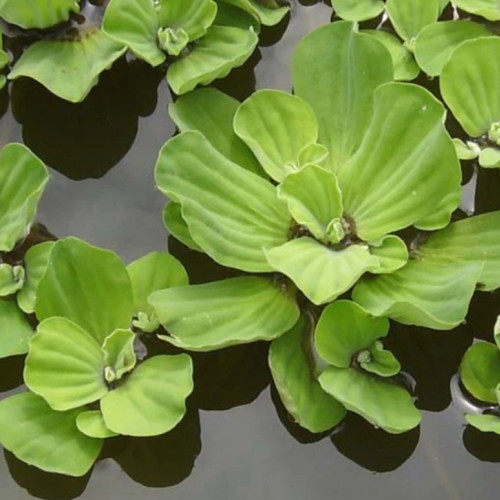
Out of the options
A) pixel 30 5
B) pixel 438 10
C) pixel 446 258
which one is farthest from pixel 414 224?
pixel 30 5

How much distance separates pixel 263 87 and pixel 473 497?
0.64 meters

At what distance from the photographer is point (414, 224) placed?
1327 mm

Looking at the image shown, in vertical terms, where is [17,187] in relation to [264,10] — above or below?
below

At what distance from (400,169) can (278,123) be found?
0.17m

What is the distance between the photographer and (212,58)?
1.45 m

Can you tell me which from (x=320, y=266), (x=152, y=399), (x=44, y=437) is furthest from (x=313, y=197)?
(x=44, y=437)

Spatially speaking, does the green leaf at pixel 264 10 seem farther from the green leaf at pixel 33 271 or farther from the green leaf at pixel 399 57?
the green leaf at pixel 33 271

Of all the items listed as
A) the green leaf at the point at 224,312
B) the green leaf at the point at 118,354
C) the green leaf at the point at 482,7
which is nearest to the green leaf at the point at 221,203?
the green leaf at the point at 224,312

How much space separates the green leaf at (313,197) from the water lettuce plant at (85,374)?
0.54 ft

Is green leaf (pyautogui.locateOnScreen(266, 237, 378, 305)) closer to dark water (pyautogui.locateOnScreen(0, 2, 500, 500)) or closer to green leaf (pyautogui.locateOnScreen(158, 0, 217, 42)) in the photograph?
dark water (pyautogui.locateOnScreen(0, 2, 500, 500))

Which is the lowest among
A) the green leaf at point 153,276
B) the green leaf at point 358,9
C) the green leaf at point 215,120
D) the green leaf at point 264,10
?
the green leaf at point 153,276

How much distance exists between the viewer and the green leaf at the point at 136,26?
4.61 ft

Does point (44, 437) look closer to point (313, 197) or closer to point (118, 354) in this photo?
point (118, 354)

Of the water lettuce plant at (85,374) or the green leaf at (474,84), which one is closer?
the water lettuce plant at (85,374)
